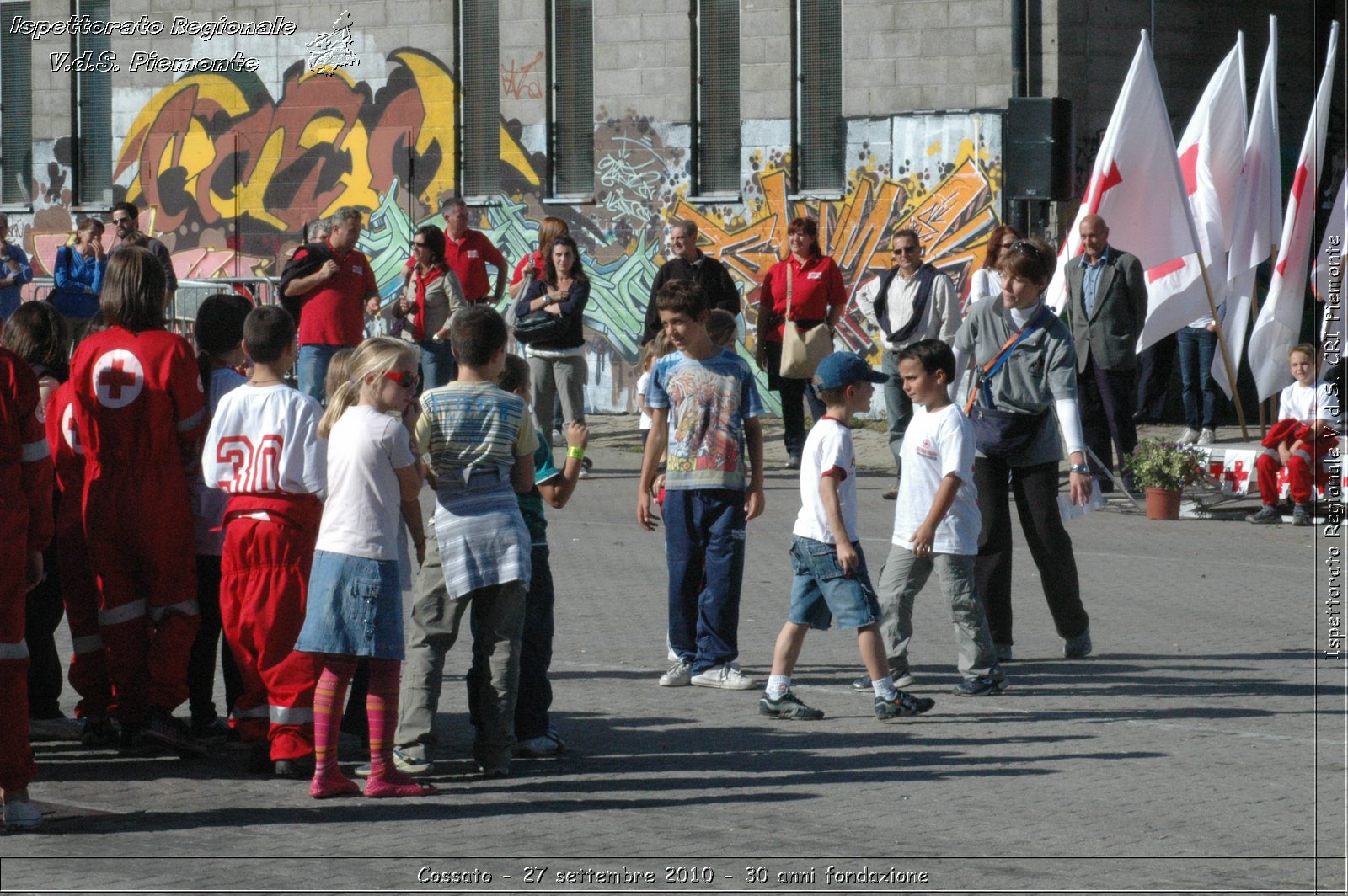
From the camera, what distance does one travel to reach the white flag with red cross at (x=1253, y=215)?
587 inches

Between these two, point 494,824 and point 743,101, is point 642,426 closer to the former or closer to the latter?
point 494,824

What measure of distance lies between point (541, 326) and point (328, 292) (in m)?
1.65

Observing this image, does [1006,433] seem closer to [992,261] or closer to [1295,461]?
[992,261]

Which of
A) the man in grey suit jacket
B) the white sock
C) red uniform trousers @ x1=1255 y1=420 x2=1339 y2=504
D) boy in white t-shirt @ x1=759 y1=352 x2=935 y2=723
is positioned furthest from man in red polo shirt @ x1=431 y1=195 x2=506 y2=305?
the white sock

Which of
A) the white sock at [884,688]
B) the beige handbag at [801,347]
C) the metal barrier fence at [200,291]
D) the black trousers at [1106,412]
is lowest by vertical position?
the white sock at [884,688]

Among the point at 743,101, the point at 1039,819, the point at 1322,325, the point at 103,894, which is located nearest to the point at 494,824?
the point at 103,894

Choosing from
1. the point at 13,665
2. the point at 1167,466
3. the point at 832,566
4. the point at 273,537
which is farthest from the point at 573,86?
the point at 13,665

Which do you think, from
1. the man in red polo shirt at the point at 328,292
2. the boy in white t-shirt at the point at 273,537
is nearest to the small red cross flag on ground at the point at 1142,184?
the man in red polo shirt at the point at 328,292

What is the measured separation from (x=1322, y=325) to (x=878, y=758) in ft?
24.1

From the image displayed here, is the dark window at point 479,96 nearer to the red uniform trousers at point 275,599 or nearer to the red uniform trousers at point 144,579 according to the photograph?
the red uniform trousers at point 144,579

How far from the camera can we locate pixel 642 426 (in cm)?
1104

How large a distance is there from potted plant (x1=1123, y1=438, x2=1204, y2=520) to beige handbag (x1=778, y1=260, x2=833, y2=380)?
2716mm

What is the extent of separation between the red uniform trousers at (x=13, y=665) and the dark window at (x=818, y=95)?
1506cm

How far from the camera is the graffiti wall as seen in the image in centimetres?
1959
